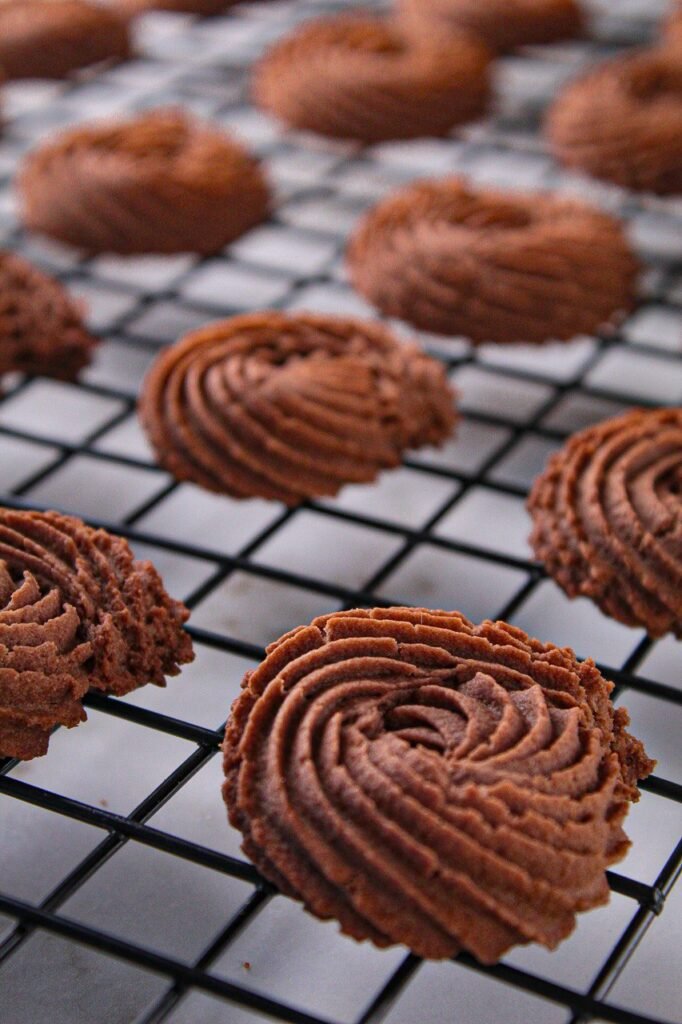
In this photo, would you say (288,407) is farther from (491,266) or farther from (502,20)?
(502,20)

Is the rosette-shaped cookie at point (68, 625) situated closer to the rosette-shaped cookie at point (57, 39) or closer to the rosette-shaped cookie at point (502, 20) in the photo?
the rosette-shaped cookie at point (57, 39)

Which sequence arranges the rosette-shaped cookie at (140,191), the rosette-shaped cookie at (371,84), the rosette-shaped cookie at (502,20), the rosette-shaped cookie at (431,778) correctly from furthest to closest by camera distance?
the rosette-shaped cookie at (502,20), the rosette-shaped cookie at (371,84), the rosette-shaped cookie at (140,191), the rosette-shaped cookie at (431,778)

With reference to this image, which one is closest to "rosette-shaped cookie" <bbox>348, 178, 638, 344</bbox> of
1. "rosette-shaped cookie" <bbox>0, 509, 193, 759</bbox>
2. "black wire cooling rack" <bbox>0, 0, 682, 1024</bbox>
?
"black wire cooling rack" <bbox>0, 0, 682, 1024</bbox>

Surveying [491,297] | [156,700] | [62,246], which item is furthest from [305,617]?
[62,246]

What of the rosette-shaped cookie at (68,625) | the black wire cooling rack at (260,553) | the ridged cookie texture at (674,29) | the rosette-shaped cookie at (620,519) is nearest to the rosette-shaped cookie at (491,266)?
the black wire cooling rack at (260,553)

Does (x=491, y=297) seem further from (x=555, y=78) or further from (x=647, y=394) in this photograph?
(x=555, y=78)

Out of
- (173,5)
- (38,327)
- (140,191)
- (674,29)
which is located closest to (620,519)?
(38,327)
